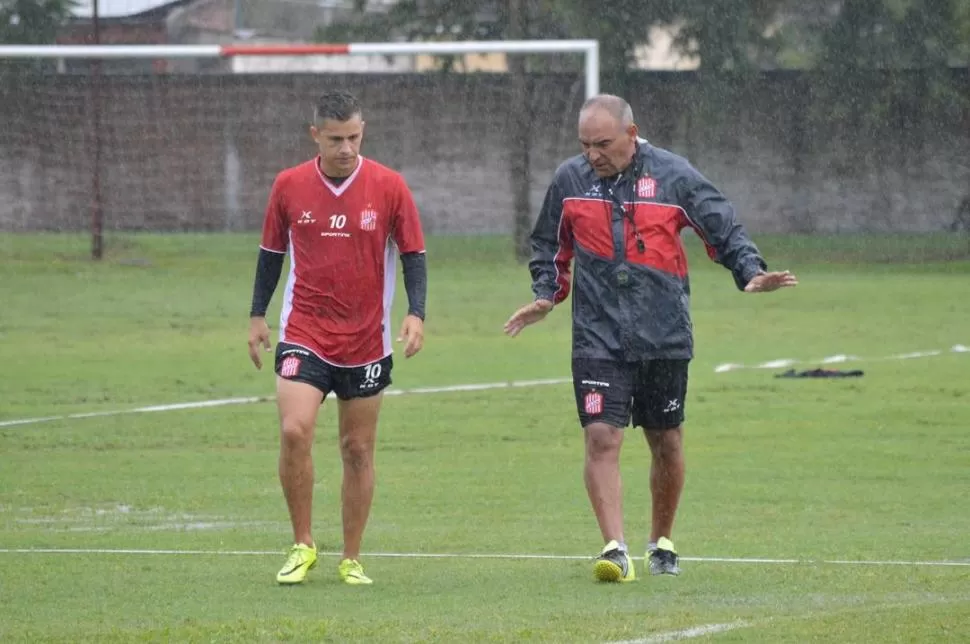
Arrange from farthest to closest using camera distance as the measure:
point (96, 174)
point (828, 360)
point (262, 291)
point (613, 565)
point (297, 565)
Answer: point (96, 174)
point (828, 360)
point (262, 291)
point (297, 565)
point (613, 565)

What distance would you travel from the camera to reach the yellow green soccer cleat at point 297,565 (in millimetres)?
8273

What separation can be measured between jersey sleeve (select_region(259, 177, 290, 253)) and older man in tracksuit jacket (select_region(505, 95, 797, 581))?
3.76 feet

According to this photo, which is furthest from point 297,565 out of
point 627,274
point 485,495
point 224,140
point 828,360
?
point 224,140

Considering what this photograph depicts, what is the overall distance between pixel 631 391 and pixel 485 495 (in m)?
3.39

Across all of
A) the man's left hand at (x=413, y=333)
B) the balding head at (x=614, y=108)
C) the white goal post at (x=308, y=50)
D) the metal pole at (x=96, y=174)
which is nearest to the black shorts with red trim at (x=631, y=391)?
the man's left hand at (x=413, y=333)

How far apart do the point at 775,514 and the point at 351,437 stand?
309cm

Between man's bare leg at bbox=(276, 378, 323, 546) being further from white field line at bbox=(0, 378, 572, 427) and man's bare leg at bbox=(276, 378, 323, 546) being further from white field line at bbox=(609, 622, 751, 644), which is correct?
white field line at bbox=(0, 378, 572, 427)

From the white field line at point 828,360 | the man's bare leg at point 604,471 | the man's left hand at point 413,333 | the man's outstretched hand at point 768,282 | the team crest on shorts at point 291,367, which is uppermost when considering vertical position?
the man's outstretched hand at point 768,282

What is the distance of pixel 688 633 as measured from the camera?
676 cm

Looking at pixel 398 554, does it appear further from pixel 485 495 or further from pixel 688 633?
pixel 688 633

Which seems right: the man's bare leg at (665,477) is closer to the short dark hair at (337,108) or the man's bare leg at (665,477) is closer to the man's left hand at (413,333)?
the man's left hand at (413,333)

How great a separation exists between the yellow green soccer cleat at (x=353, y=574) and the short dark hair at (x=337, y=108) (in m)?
1.87

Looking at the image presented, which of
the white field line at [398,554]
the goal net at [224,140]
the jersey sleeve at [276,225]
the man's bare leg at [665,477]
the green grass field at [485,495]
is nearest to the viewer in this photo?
the green grass field at [485,495]

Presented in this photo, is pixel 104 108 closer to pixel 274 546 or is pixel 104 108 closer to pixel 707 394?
pixel 707 394
